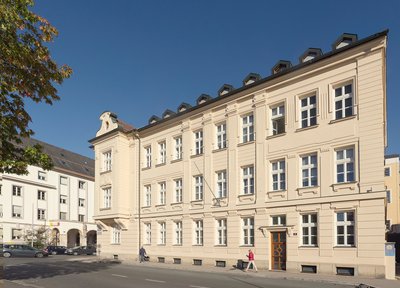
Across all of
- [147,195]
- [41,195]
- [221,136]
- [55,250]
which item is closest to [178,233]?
[147,195]

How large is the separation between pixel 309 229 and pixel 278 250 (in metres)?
2.47

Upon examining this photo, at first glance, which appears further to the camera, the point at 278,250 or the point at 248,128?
the point at 248,128

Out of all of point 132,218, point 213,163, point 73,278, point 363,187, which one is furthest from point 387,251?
point 132,218

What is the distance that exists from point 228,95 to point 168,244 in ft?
40.2

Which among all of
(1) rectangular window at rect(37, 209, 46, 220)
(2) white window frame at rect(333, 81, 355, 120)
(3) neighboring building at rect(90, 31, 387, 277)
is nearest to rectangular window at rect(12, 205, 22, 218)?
(1) rectangular window at rect(37, 209, 46, 220)

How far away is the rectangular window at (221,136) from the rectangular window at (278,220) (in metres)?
6.55

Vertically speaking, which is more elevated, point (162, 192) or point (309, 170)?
point (309, 170)

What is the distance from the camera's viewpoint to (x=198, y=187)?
31.6m

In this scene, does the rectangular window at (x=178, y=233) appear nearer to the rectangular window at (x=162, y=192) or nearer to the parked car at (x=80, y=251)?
the rectangular window at (x=162, y=192)

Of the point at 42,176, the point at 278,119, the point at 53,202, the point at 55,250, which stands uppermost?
the point at 278,119

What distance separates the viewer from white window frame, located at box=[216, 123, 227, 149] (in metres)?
30.1

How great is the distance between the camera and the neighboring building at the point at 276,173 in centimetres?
2212

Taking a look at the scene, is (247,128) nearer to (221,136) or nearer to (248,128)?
(248,128)

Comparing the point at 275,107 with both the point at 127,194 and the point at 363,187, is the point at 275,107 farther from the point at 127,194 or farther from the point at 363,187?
the point at 127,194
